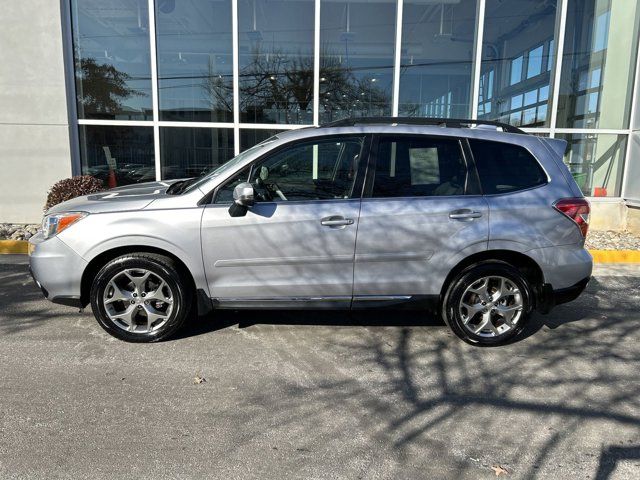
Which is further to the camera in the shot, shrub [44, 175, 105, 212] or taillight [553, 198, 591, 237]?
shrub [44, 175, 105, 212]

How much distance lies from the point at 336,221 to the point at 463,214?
107 cm

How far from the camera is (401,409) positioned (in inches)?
122

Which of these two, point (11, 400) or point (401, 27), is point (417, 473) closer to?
point (11, 400)

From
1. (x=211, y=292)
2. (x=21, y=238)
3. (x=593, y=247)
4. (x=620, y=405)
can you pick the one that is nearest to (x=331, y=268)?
(x=211, y=292)

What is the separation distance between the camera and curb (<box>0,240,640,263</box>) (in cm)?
733

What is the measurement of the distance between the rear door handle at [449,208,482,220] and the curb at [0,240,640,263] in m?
4.52

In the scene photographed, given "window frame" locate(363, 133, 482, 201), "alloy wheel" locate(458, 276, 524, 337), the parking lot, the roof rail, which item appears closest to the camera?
the parking lot

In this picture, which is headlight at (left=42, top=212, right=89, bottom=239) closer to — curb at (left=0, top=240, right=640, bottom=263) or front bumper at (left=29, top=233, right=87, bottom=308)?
front bumper at (left=29, top=233, right=87, bottom=308)

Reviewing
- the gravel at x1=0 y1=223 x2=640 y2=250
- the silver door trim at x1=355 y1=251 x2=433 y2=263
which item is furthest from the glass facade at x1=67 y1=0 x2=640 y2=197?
the silver door trim at x1=355 y1=251 x2=433 y2=263

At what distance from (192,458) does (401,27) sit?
30.1 ft

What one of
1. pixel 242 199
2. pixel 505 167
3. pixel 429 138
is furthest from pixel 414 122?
pixel 242 199

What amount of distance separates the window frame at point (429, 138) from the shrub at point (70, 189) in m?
6.07

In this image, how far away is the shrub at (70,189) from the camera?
7.89 m

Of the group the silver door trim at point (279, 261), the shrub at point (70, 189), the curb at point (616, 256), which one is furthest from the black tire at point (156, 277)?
the curb at point (616, 256)
